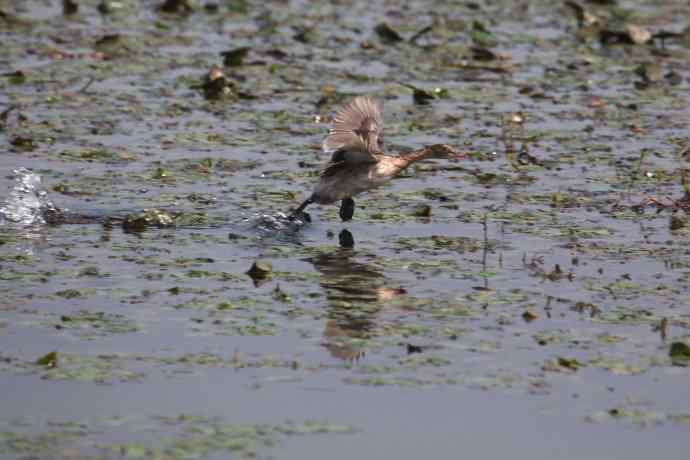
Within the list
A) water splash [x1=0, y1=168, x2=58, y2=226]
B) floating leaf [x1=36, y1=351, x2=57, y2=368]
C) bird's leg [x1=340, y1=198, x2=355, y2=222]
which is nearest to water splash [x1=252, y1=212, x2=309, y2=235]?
bird's leg [x1=340, y1=198, x2=355, y2=222]

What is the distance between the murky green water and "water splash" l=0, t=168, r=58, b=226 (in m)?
0.18

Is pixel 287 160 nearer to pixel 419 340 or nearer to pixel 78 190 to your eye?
pixel 78 190

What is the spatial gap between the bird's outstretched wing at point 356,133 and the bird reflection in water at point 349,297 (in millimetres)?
702

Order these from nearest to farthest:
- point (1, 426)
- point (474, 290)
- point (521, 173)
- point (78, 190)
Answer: point (1, 426)
point (474, 290)
point (78, 190)
point (521, 173)

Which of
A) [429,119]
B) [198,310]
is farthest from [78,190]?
[429,119]

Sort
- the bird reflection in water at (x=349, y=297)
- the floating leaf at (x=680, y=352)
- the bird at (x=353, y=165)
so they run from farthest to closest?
the bird at (x=353, y=165)
the bird reflection in water at (x=349, y=297)
the floating leaf at (x=680, y=352)

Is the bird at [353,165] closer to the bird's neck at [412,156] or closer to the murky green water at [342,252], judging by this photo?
the bird's neck at [412,156]

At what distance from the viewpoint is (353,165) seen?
11758mm

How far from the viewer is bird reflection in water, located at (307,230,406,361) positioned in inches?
345

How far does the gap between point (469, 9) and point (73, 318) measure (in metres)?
13.6

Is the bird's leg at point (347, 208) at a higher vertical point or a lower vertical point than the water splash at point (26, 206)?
higher

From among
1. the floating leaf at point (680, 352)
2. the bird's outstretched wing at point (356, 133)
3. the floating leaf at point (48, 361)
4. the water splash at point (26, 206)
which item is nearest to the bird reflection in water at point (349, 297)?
the bird's outstretched wing at point (356, 133)

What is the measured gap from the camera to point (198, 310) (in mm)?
9281

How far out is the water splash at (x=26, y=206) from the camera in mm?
11430
